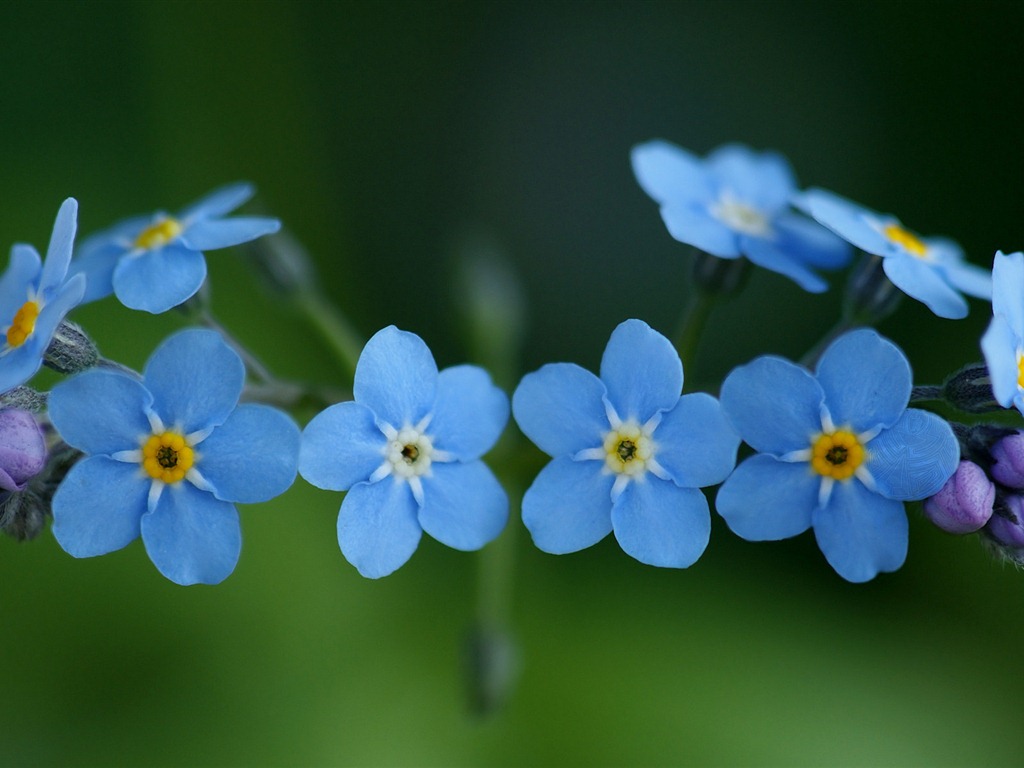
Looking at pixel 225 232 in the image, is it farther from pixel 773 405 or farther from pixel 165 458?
pixel 773 405

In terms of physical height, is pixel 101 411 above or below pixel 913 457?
below

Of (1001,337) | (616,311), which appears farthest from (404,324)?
(1001,337)

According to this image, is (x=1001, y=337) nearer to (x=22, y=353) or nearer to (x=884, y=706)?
(x=22, y=353)

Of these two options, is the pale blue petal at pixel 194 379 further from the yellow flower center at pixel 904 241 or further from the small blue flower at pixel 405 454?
the yellow flower center at pixel 904 241

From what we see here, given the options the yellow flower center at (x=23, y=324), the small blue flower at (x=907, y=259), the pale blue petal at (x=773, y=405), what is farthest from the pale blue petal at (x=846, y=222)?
the yellow flower center at (x=23, y=324)

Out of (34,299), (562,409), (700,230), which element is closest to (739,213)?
(700,230)

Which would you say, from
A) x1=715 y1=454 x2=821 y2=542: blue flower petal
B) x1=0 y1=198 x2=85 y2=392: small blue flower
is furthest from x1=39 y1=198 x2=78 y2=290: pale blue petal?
x1=715 y1=454 x2=821 y2=542: blue flower petal
